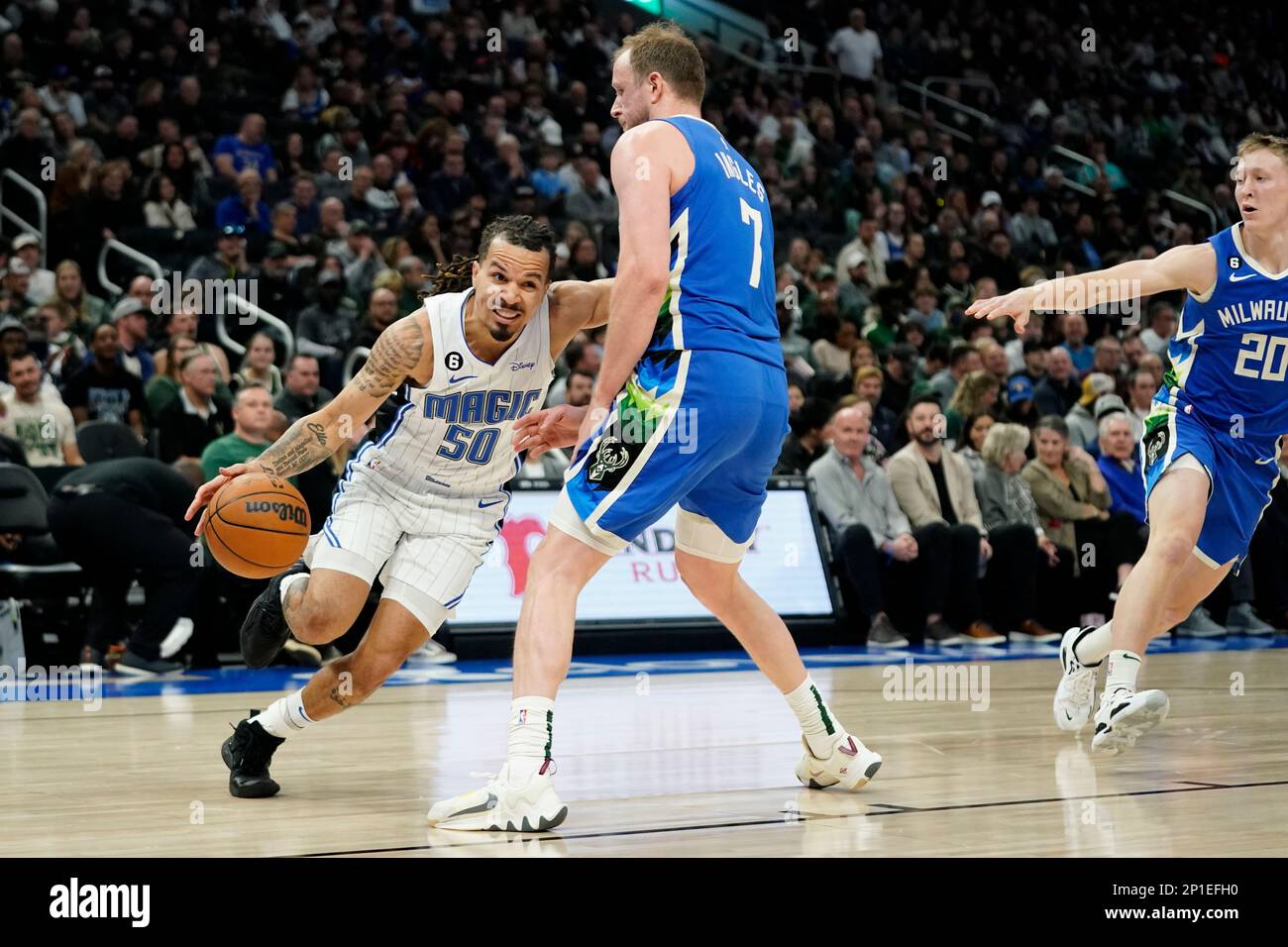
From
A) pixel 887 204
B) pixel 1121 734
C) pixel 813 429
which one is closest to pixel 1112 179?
pixel 887 204

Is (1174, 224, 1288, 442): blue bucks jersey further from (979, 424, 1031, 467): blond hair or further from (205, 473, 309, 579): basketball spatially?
(979, 424, 1031, 467): blond hair

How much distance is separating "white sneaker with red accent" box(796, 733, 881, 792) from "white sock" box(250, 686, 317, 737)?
152cm

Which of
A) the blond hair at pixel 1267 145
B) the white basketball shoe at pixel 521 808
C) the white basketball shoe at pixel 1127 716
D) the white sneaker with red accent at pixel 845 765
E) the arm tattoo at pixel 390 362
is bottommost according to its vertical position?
the white basketball shoe at pixel 521 808

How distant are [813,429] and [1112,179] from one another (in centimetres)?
1043

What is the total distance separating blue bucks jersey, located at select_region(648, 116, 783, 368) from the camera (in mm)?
4230

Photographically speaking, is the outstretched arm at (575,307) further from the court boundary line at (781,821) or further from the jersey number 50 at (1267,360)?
the jersey number 50 at (1267,360)

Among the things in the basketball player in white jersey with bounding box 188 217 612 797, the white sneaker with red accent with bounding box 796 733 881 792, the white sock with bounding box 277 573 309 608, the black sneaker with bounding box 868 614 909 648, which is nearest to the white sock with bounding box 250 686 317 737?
the basketball player in white jersey with bounding box 188 217 612 797

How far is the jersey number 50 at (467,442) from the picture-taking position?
4824 millimetres

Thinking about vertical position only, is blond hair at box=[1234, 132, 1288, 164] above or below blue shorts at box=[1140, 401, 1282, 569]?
above

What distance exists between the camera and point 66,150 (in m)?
13.0

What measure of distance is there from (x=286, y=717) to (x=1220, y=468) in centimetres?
342

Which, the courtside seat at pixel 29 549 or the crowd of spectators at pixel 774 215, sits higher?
the crowd of spectators at pixel 774 215

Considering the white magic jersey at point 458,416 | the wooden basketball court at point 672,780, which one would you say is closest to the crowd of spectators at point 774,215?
the wooden basketball court at point 672,780

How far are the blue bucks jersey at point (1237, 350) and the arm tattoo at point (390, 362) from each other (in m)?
2.84
